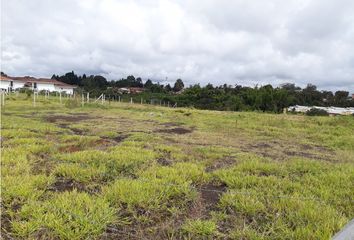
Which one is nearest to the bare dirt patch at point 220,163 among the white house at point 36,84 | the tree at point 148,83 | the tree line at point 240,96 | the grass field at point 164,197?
the grass field at point 164,197

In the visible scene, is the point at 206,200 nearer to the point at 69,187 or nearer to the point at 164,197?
the point at 164,197

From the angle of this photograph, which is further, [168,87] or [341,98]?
[168,87]

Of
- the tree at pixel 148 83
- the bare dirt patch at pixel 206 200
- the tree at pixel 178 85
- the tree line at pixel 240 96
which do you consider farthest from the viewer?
the tree at pixel 148 83

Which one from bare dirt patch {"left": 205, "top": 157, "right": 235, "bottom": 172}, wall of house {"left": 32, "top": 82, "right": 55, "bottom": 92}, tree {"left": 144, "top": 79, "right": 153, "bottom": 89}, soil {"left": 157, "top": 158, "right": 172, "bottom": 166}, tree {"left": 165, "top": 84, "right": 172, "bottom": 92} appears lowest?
bare dirt patch {"left": 205, "top": 157, "right": 235, "bottom": 172}

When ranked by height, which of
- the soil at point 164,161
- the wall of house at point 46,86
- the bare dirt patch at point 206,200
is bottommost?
the bare dirt patch at point 206,200

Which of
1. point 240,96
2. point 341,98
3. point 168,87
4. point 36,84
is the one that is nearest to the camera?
point 240,96

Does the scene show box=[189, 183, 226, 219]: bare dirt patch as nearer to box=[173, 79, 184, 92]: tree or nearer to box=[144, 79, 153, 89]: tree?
box=[173, 79, 184, 92]: tree

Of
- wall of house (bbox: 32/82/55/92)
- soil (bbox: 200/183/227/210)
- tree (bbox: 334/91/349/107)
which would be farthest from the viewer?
wall of house (bbox: 32/82/55/92)

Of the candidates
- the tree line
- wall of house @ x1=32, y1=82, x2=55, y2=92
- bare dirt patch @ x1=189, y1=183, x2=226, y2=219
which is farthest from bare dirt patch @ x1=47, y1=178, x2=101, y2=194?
wall of house @ x1=32, y1=82, x2=55, y2=92

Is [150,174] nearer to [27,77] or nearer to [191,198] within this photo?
[191,198]

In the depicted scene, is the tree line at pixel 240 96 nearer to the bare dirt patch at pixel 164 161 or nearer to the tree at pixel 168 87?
the tree at pixel 168 87

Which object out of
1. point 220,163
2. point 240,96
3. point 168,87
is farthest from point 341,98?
point 220,163

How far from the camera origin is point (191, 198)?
3012mm

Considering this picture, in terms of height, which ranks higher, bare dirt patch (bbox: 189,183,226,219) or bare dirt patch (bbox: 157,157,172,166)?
bare dirt patch (bbox: 157,157,172,166)
